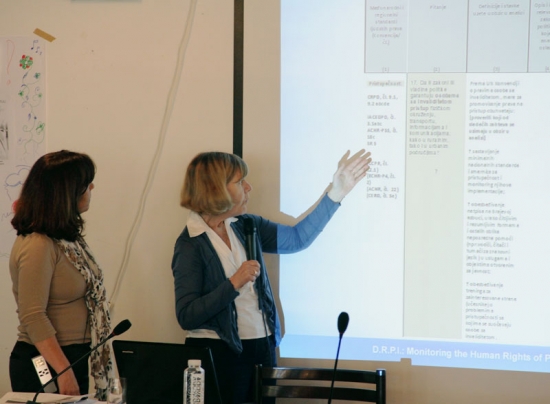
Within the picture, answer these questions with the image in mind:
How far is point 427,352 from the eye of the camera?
2600mm

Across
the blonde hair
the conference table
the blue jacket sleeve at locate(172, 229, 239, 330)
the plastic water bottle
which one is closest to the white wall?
the blonde hair

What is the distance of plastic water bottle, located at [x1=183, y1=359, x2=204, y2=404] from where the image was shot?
1735 mm

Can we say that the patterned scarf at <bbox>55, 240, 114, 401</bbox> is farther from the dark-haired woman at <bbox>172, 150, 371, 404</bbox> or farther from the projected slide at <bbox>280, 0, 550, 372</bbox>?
the projected slide at <bbox>280, 0, 550, 372</bbox>

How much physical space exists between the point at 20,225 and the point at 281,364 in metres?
1.25

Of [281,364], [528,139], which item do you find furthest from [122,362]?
[528,139]

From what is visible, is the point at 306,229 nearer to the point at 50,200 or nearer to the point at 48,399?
the point at 50,200

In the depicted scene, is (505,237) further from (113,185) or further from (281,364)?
(113,185)

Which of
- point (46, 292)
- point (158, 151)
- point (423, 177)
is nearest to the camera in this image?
point (46, 292)

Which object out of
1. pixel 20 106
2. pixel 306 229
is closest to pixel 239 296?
pixel 306 229

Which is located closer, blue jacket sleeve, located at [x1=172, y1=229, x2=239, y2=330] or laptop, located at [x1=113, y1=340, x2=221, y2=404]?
laptop, located at [x1=113, y1=340, x2=221, y2=404]

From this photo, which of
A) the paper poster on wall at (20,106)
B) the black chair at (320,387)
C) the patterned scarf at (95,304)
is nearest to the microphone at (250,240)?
the black chair at (320,387)

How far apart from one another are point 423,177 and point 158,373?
138 centimetres

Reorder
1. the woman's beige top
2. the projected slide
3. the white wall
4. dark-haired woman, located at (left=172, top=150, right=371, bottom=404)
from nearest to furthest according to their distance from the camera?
1. the woman's beige top
2. dark-haired woman, located at (left=172, top=150, right=371, bottom=404)
3. the projected slide
4. the white wall

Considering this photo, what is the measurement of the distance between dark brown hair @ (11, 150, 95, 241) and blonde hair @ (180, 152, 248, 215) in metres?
0.45
